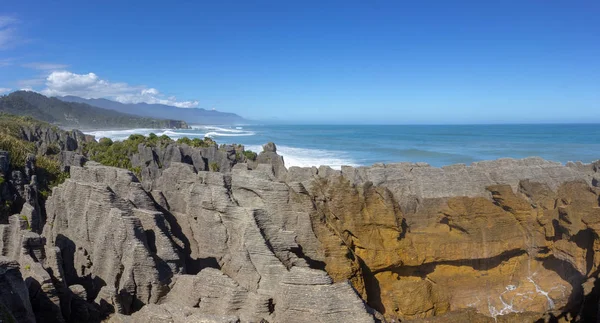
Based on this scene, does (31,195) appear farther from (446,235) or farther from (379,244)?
(446,235)

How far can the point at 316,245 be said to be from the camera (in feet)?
40.4

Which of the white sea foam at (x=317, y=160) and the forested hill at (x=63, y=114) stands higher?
the forested hill at (x=63, y=114)

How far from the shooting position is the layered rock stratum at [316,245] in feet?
31.3

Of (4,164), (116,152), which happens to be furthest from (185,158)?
(4,164)

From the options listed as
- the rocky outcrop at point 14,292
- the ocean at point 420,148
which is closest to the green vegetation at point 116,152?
the rocky outcrop at point 14,292

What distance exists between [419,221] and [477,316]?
3760 mm

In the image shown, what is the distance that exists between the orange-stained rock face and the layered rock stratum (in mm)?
44

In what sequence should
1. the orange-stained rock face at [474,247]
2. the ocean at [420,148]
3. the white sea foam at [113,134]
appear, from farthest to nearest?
the white sea foam at [113,134] < the ocean at [420,148] < the orange-stained rock face at [474,247]

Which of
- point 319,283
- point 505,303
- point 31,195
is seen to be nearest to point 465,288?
point 505,303

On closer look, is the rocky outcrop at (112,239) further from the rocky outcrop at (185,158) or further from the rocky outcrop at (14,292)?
the rocky outcrop at (185,158)

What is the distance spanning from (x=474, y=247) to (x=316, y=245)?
18.8ft

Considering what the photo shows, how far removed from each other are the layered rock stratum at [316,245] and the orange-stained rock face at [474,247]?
0.04 meters

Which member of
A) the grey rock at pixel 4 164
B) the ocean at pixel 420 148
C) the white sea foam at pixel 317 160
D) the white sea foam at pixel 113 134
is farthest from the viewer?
the white sea foam at pixel 113 134

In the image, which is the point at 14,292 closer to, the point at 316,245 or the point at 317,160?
the point at 316,245
